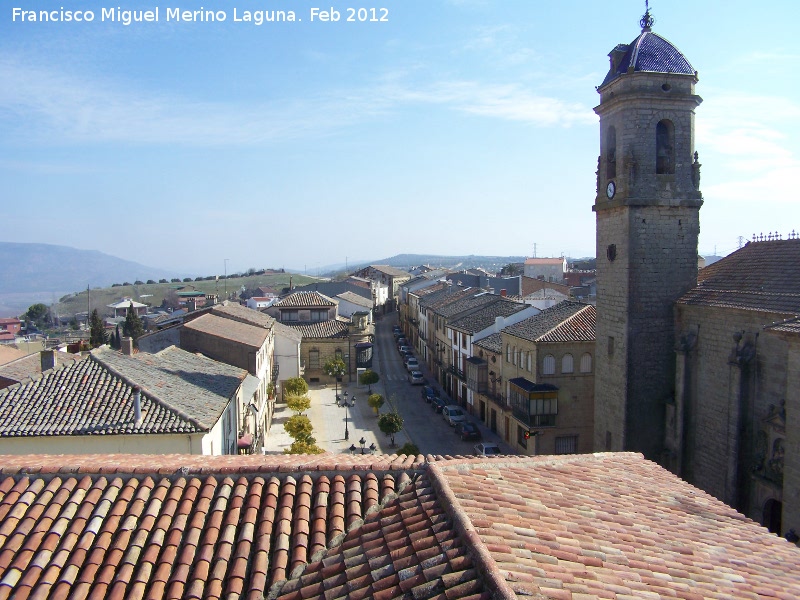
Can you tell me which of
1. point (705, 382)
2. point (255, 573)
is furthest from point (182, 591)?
point (705, 382)

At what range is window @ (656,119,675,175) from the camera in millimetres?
22328

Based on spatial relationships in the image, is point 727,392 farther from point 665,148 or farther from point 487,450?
point 487,450

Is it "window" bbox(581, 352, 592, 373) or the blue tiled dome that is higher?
the blue tiled dome

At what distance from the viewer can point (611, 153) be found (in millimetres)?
23328

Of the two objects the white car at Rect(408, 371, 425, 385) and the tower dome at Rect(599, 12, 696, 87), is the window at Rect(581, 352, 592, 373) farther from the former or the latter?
the white car at Rect(408, 371, 425, 385)

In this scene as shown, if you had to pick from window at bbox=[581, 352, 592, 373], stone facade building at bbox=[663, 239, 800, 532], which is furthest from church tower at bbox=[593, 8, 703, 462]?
window at bbox=[581, 352, 592, 373]

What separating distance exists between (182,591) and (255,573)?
69 cm

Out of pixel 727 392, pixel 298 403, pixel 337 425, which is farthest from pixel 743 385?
pixel 337 425

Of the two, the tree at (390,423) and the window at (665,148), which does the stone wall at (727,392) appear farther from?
the tree at (390,423)

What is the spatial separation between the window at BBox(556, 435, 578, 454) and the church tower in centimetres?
684

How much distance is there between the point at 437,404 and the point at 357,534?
107ft

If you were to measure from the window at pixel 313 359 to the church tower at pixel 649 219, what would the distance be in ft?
94.8

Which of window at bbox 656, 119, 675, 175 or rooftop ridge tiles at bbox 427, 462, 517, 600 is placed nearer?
rooftop ridge tiles at bbox 427, 462, 517, 600

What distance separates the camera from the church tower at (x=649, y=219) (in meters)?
22.0
